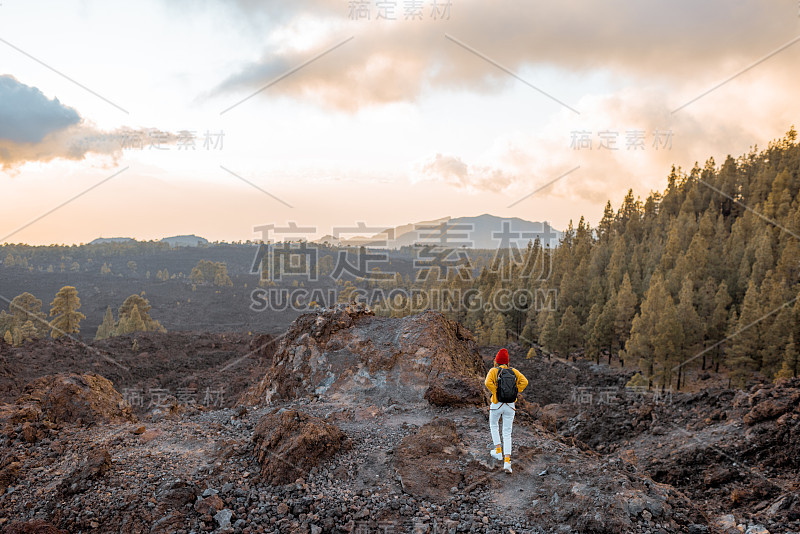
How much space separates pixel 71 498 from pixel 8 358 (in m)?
29.5

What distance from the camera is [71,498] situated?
6.93 metres

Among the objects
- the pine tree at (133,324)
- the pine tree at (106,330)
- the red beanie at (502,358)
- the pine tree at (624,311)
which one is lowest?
the pine tree at (106,330)

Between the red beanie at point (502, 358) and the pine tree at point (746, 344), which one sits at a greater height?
the red beanie at point (502, 358)

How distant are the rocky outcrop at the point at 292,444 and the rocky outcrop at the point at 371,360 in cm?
337

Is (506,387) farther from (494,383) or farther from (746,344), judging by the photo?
(746,344)

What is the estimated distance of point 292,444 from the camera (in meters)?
8.00

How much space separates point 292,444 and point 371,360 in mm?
5496

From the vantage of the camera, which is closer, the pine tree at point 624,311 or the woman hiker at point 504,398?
the woman hiker at point 504,398

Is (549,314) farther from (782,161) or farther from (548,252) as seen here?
(782,161)

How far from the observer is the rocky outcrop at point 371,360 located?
39.9 ft

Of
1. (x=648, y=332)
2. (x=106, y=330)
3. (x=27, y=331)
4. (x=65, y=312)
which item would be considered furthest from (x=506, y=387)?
(x=106, y=330)

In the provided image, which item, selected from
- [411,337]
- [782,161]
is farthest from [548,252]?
[411,337]

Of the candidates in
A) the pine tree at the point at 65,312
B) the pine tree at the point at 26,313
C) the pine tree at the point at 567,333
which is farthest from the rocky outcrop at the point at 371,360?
the pine tree at the point at 26,313

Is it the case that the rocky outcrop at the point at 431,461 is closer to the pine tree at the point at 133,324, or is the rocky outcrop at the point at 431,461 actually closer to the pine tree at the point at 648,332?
the pine tree at the point at 648,332
